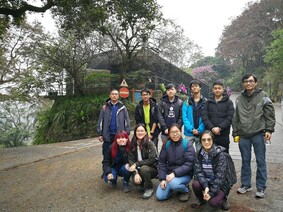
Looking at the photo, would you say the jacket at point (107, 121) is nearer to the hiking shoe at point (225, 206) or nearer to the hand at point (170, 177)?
the hand at point (170, 177)

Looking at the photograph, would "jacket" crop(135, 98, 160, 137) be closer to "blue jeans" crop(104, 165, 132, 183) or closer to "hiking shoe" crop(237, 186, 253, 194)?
"blue jeans" crop(104, 165, 132, 183)

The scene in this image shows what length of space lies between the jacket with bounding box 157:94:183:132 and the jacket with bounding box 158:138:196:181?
775 millimetres

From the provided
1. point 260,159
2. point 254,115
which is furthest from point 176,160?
point 254,115

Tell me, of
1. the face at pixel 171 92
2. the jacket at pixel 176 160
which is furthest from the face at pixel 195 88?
the jacket at pixel 176 160

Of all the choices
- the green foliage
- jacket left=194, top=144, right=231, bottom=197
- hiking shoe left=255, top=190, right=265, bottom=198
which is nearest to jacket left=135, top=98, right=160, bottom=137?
jacket left=194, top=144, right=231, bottom=197

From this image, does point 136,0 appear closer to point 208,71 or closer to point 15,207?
point 15,207

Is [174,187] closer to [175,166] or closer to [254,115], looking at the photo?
[175,166]

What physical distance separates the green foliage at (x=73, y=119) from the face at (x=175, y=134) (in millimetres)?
8973

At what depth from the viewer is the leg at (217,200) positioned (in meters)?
3.10

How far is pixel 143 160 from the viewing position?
4.00 meters

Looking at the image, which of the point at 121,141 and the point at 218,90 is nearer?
the point at 218,90

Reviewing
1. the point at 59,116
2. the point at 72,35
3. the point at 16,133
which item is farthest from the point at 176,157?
the point at 16,133

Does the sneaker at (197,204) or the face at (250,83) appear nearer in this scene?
the sneaker at (197,204)

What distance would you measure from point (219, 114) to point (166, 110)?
3.41 ft
